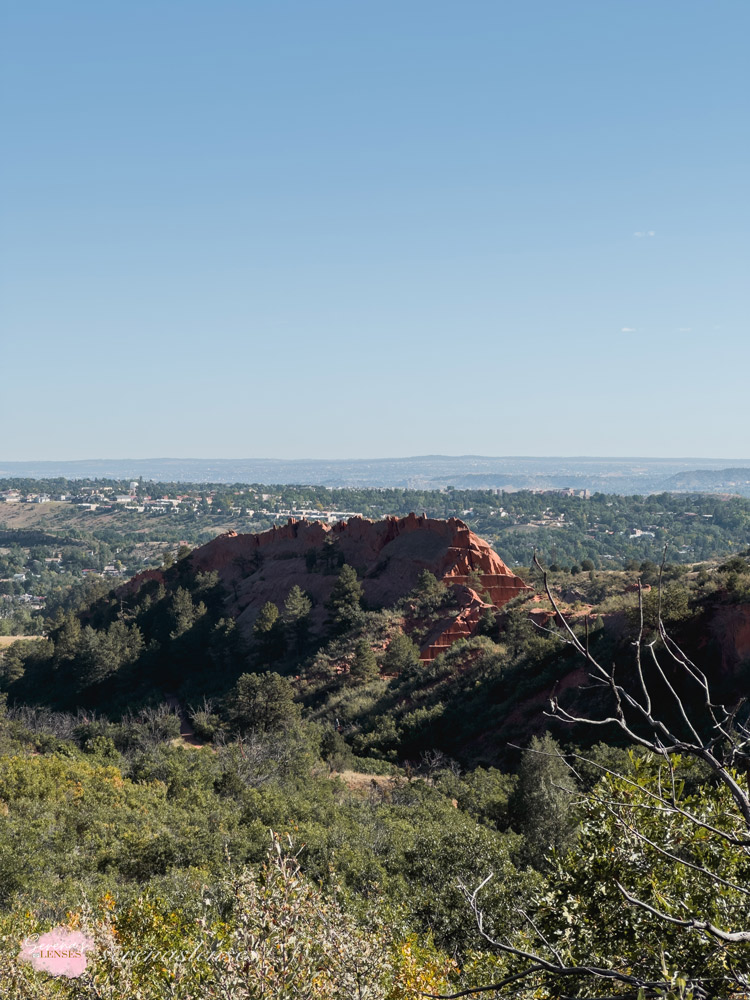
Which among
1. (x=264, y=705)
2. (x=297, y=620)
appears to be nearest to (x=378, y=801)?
(x=264, y=705)

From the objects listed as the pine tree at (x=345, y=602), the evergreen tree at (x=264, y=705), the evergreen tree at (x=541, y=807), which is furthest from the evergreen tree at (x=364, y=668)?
the evergreen tree at (x=541, y=807)

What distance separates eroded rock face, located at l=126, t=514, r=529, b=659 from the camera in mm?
54281

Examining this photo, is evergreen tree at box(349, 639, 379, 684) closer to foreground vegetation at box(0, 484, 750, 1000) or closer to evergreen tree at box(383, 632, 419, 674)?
foreground vegetation at box(0, 484, 750, 1000)

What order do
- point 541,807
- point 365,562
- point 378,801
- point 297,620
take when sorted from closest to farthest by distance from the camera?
point 541,807 → point 378,801 → point 297,620 → point 365,562

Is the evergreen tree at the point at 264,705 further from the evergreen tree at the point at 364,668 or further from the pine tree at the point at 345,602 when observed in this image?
the pine tree at the point at 345,602

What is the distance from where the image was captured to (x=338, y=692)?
155ft

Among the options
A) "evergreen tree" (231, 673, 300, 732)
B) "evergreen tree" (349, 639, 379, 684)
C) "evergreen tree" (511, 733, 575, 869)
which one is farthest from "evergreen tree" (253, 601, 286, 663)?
"evergreen tree" (511, 733, 575, 869)

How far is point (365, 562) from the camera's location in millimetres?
61562

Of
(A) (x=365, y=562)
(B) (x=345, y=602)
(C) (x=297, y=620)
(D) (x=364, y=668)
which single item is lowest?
(D) (x=364, y=668)

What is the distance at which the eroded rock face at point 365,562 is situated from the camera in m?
54.3

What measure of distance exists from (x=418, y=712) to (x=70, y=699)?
27372 millimetres

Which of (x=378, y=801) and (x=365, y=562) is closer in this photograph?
(x=378, y=801)

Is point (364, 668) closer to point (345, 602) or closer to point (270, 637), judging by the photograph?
point (345, 602)

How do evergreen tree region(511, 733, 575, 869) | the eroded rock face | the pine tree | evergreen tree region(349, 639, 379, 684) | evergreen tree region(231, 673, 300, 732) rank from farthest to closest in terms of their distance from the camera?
the eroded rock face → the pine tree → evergreen tree region(349, 639, 379, 684) → evergreen tree region(231, 673, 300, 732) → evergreen tree region(511, 733, 575, 869)
